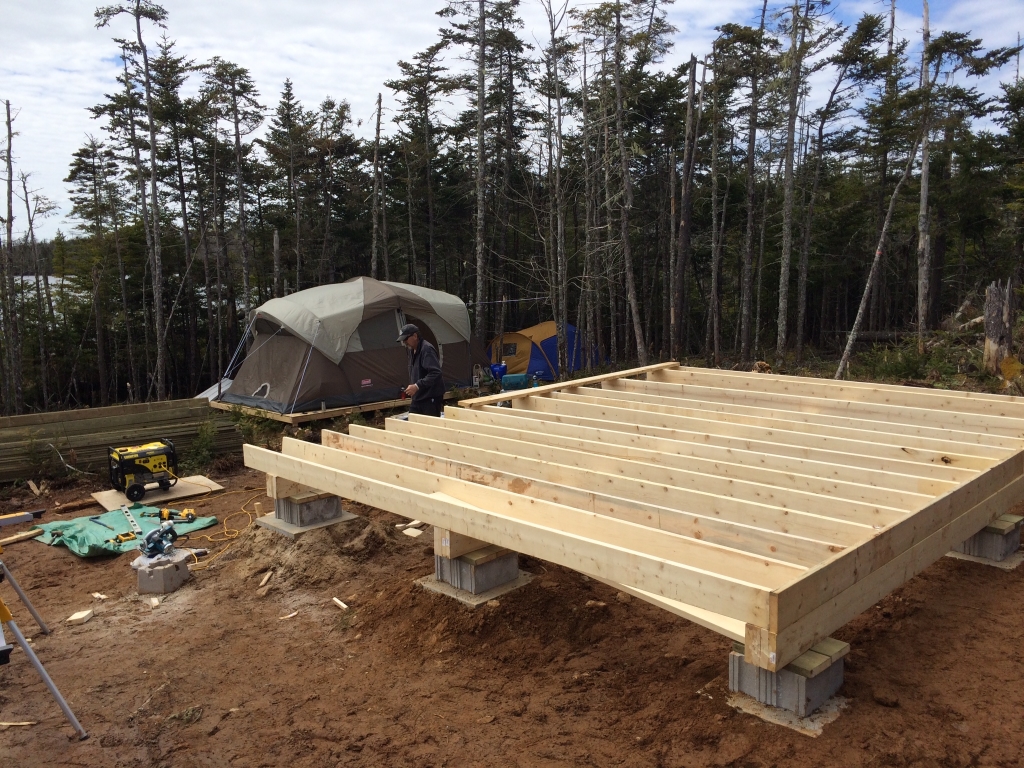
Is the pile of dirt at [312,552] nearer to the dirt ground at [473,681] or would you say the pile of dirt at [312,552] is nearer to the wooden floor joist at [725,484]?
the dirt ground at [473,681]

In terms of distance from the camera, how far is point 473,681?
3.50 m

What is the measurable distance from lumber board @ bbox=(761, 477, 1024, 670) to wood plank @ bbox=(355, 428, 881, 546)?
0.72 feet

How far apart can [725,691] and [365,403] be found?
961cm

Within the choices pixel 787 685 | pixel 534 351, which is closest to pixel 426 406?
pixel 787 685

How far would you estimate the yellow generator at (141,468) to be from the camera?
24.9 feet

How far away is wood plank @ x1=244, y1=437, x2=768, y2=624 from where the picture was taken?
9.05 ft

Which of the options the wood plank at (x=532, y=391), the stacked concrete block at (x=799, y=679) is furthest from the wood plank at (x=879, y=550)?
the wood plank at (x=532, y=391)

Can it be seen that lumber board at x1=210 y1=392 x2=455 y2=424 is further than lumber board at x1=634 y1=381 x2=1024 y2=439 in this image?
Yes

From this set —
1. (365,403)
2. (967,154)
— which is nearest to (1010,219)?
(967,154)

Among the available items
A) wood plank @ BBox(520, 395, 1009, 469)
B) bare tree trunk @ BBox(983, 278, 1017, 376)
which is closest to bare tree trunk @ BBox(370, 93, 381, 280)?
wood plank @ BBox(520, 395, 1009, 469)

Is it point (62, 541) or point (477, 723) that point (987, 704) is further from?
point (62, 541)

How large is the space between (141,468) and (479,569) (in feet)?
17.4

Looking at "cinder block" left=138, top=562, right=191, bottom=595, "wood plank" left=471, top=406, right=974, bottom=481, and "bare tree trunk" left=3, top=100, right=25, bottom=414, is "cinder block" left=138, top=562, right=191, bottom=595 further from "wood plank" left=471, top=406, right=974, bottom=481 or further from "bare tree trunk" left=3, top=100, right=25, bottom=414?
"bare tree trunk" left=3, top=100, right=25, bottom=414

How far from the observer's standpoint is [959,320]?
14570 millimetres
